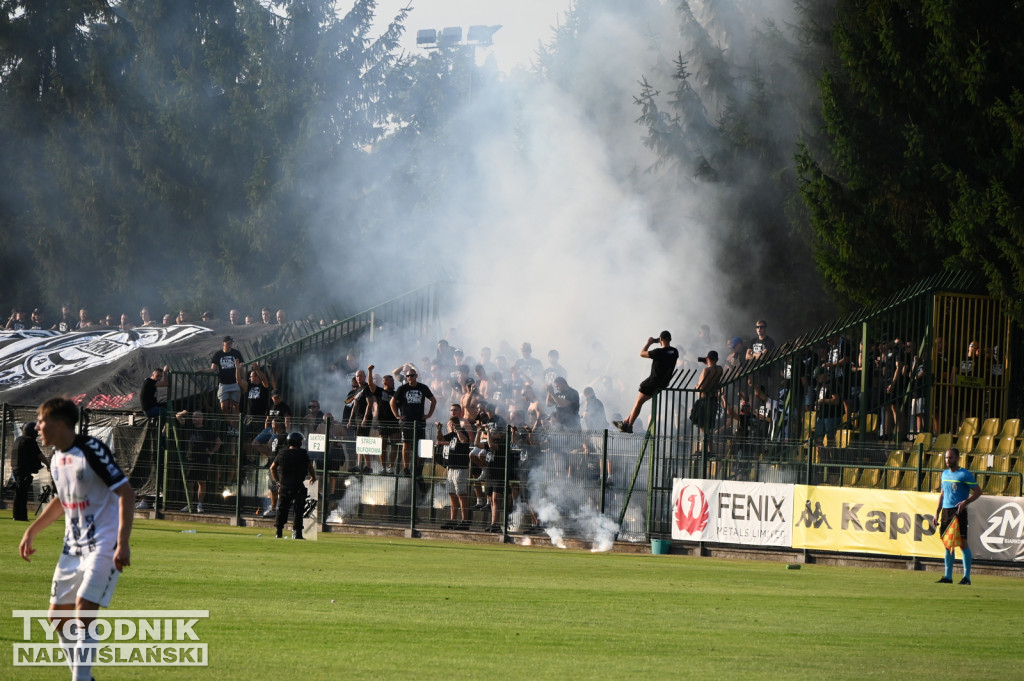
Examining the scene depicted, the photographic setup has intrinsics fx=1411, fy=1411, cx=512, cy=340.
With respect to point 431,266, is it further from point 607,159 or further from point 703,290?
point 703,290

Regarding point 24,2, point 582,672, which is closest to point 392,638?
point 582,672

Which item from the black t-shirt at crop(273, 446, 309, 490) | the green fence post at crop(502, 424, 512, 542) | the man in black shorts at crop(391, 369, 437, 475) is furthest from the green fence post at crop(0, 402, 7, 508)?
the green fence post at crop(502, 424, 512, 542)

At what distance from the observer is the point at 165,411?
26.6m

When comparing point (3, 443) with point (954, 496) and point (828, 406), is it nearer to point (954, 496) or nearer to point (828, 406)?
point (828, 406)

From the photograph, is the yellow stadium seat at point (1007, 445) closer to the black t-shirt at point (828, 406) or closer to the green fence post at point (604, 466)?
the black t-shirt at point (828, 406)

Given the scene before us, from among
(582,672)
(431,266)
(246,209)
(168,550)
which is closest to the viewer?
(582,672)

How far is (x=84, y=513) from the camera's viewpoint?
25.9 ft

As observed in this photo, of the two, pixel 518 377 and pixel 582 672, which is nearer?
pixel 582 672

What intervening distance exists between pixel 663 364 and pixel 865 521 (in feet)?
14.8

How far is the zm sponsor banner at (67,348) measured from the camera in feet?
102

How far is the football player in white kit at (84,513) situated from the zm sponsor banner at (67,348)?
946 inches

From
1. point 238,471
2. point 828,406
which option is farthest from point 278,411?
point 828,406

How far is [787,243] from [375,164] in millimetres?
21217

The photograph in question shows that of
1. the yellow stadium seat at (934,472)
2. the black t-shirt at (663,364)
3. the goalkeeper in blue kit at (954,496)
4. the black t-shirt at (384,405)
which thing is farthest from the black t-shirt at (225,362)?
the goalkeeper in blue kit at (954,496)
